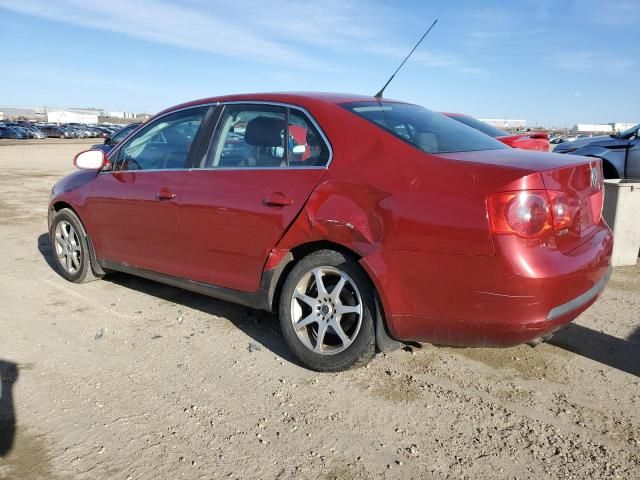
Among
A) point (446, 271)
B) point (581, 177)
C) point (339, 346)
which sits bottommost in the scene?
point (339, 346)

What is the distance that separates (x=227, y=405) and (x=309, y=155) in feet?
5.10

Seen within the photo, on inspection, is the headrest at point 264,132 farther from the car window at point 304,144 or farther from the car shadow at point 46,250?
the car shadow at point 46,250

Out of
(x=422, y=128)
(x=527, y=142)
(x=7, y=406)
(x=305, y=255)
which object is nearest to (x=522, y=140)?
(x=527, y=142)

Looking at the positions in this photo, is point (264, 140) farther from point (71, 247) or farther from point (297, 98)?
point (71, 247)

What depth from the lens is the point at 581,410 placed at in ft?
9.86

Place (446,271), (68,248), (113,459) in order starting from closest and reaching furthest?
1. (113,459)
2. (446,271)
3. (68,248)

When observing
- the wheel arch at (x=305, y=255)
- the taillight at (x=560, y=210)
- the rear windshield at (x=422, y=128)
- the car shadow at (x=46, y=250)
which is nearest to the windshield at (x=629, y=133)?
the rear windshield at (x=422, y=128)

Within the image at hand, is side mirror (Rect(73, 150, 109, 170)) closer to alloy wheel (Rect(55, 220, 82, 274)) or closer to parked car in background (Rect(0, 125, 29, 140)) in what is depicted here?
alloy wheel (Rect(55, 220, 82, 274))

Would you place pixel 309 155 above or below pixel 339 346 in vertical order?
above

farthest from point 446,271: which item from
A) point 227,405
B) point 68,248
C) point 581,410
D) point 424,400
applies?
point 68,248

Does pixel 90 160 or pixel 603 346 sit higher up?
pixel 90 160

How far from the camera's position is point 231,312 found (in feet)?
15.0

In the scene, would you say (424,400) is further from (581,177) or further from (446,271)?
(581,177)

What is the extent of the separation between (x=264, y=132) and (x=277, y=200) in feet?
1.93
